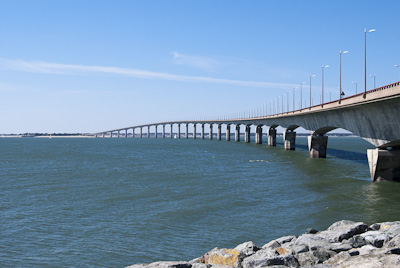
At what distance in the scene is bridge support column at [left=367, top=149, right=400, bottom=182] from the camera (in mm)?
38125

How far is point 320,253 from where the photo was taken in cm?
1307

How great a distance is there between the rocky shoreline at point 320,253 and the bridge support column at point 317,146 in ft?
187

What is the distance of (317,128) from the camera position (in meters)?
66.5

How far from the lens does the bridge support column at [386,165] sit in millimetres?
38125

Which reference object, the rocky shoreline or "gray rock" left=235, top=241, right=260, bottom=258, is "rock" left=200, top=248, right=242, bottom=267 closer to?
the rocky shoreline

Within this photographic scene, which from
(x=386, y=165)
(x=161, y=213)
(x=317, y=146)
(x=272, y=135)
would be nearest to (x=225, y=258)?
(x=161, y=213)

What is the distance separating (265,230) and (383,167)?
74.2 feet

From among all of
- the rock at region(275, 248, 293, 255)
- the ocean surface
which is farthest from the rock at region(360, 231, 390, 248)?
the ocean surface

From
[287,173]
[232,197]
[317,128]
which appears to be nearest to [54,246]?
[232,197]

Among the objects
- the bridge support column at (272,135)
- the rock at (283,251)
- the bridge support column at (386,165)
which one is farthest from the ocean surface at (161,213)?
the bridge support column at (272,135)

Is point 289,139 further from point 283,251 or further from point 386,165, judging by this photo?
point 283,251

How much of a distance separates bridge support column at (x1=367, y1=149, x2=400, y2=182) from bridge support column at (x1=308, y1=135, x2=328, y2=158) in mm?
34217

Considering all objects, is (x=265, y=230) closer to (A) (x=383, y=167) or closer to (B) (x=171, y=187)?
(B) (x=171, y=187)

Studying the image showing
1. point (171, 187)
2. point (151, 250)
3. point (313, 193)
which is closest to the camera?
point (151, 250)
